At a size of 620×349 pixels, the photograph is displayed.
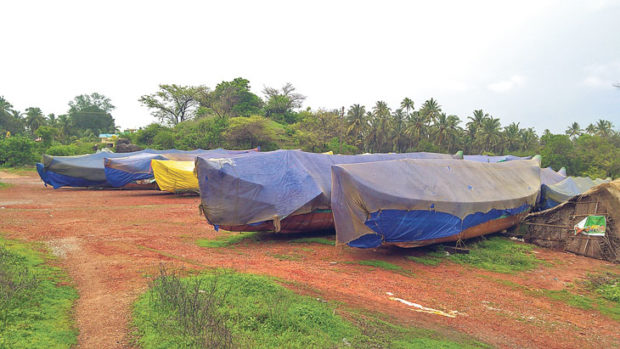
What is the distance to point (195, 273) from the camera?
22.3ft

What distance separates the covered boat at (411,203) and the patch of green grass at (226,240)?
3.38 m

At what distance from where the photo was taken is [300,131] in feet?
150

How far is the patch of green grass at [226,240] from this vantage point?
10.3 m

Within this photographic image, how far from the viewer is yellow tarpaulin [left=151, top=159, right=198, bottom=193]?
2100cm

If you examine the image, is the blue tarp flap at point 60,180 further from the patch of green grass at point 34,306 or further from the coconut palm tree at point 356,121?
the coconut palm tree at point 356,121

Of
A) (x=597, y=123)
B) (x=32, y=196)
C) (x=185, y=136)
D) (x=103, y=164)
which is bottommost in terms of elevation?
(x=32, y=196)

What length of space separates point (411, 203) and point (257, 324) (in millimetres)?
5315

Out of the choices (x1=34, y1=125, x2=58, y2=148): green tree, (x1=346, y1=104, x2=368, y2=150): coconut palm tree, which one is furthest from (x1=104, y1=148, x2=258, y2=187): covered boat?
(x1=346, y1=104, x2=368, y2=150): coconut palm tree

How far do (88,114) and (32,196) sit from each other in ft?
225

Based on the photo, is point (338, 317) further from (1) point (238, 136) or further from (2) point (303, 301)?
(1) point (238, 136)

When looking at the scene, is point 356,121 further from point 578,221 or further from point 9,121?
point 9,121

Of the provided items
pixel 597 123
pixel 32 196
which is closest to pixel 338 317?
pixel 32 196

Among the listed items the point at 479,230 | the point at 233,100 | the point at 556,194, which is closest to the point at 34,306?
the point at 479,230

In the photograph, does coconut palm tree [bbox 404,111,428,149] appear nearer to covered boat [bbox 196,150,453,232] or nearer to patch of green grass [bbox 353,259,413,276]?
covered boat [bbox 196,150,453,232]
